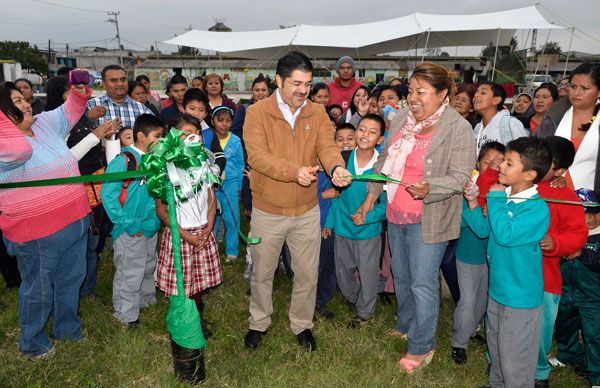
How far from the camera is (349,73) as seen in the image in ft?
23.6

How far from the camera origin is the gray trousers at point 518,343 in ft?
8.73

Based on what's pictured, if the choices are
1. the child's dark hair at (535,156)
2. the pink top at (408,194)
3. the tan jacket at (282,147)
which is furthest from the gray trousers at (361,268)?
the child's dark hair at (535,156)

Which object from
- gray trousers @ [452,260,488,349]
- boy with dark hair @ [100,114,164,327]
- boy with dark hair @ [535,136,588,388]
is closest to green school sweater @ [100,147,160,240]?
boy with dark hair @ [100,114,164,327]

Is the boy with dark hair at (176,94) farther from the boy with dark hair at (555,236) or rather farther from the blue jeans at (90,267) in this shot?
the boy with dark hair at (555,236)

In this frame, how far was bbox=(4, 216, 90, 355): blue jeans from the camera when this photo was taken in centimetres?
311

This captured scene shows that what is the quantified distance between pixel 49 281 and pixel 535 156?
360 centimetres

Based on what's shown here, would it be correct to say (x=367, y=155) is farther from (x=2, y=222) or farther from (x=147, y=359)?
(x=2, y=222)

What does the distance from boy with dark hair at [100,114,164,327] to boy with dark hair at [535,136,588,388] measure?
302cm

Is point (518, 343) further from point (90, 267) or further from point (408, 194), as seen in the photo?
point (90, 267)

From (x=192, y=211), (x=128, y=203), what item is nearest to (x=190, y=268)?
(x=192, y=211)

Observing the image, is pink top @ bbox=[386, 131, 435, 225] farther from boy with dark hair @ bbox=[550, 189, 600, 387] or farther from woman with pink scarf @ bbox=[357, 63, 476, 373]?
boy with dark hair @ bbox=[550, 189, 600, 387]

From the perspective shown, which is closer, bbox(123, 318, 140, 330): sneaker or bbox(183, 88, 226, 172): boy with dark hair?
bbox(123, 318, 140, 330): sneaker

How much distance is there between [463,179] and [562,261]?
114cm

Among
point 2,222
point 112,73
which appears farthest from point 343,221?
point 112,73
